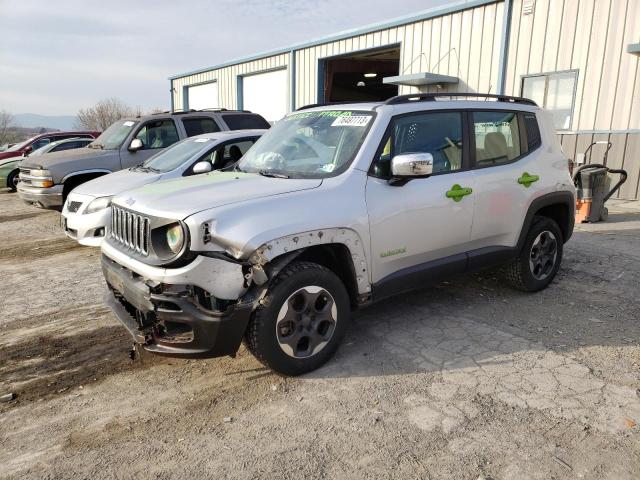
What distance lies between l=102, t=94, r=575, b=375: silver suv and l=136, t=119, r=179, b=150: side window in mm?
Answer: 5114

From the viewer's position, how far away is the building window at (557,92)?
35.1 feet

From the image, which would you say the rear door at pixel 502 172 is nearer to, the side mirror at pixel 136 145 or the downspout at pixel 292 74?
the side mirror at pixel 136 145

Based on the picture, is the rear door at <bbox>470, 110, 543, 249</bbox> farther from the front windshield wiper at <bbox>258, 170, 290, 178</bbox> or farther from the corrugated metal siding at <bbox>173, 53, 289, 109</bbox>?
the corrugated metal siding at <bbox>173, 53, 289, 109</bbox>

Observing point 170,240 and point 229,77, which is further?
point 229,77

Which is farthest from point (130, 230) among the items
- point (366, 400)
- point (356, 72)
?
point (356, 72)

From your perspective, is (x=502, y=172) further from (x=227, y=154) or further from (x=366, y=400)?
(x=227, y=154)

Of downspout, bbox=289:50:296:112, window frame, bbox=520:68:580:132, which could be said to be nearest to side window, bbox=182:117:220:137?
window frame, bbox=520:68:580:132

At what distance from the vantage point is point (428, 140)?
4.03m

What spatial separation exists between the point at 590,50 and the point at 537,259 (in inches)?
295

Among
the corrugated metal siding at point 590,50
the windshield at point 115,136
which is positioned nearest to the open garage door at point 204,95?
the windshield at point 115,136

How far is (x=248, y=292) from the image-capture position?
3.05 meters

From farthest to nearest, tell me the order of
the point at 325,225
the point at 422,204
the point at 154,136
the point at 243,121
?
the point at 243,121 < the point at 154,136 < the point at 422,204 < the point at 325,225

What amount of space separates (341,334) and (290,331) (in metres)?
0.42

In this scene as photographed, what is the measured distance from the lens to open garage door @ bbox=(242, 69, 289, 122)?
1870cm
